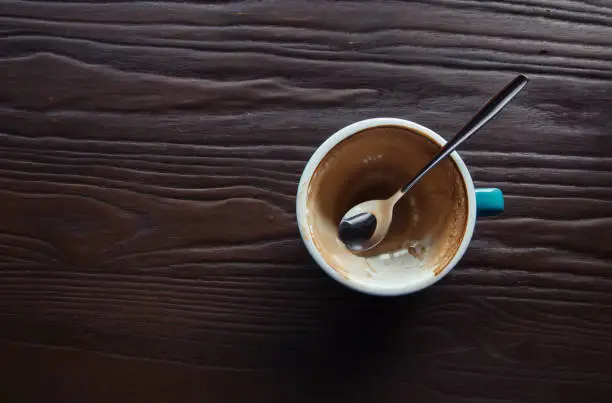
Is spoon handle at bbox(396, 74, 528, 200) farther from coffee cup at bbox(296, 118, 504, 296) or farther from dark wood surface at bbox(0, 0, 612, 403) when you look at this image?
dark wood surface at bbox(0, 0, 612, 403)

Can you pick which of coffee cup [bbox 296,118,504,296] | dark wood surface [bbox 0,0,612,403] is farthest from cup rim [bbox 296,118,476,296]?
dark wood surface [bbox 0,0,612,403]

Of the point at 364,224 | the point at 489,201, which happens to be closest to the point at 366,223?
the point at 364,224

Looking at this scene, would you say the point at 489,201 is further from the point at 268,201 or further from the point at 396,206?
the point at 268,201

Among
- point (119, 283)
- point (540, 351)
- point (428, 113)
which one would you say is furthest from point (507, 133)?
point (119, 283)

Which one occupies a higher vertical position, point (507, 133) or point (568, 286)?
point (507, 133)

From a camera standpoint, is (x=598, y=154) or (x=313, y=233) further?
(x=598, y=154)

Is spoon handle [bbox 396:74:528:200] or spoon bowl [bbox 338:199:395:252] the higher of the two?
spoon handle [bbox 396:74:528:200]

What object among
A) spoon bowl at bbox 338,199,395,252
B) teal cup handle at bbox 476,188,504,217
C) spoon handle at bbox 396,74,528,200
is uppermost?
spoon handle at bbox 396,74,528,200

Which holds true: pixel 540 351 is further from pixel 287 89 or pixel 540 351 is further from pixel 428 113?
pixel 287 89
